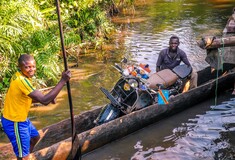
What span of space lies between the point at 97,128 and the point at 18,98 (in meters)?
1.89

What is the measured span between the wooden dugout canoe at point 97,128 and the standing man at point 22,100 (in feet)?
1.54

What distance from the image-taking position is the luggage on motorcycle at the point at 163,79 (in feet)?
23.5

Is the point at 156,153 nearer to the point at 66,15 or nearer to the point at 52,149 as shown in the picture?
the point at 52,149

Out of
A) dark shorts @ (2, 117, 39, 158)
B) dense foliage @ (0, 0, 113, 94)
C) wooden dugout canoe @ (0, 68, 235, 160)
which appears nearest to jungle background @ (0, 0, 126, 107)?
dense foliage @ (0, 0, 113, 94)

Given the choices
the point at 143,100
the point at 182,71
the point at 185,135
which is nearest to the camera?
the point at 185,135

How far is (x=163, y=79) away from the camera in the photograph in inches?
287

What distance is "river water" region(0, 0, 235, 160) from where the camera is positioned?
6297 mm

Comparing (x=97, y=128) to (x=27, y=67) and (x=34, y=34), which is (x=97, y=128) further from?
(x=34, y=34)

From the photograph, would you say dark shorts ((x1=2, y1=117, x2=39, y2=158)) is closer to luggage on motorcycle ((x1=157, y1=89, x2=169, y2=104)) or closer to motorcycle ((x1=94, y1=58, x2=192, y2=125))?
motorcycle ((x1=94, y1=58, x2=192, y2=125))

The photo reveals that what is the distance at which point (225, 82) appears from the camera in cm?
848

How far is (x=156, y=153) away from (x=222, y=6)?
1491 centimetres

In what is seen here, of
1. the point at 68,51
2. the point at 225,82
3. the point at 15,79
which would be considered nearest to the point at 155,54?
the point at 68,51

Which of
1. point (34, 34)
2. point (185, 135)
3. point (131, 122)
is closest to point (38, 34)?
point (34, 34)

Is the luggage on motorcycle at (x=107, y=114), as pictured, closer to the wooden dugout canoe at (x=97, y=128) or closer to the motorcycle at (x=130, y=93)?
the motorcycle at (x=130, y=93)
